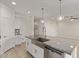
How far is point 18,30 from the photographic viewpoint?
545 centimetres

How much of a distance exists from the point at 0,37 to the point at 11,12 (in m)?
1.75

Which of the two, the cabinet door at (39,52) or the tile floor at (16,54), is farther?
the tile floor at (16,54)

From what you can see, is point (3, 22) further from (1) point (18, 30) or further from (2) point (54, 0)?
(2) point (54, 0)

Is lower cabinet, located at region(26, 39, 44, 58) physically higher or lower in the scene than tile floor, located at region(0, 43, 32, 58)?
higher

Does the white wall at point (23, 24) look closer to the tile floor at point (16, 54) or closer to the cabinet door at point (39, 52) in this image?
the tile floor at point (16, 54)

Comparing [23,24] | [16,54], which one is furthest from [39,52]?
[23,24]

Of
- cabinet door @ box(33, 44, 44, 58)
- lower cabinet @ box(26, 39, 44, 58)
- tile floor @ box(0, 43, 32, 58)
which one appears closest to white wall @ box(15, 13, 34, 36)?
tile floor @ box(0, 43, 32, 58)

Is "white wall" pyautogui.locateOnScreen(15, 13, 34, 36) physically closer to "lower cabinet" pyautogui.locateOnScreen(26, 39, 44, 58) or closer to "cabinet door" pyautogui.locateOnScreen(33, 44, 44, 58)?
"lower cabinet" pyautogui.locateOnScreen(26, 39, 44, 58)

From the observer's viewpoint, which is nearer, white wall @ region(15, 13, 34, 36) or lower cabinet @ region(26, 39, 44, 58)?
lower cabinet @ region(26, 39, 44, 58)

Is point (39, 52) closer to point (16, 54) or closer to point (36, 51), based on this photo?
point (36, 51)

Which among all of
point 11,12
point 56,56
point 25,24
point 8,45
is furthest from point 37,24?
point 56,56

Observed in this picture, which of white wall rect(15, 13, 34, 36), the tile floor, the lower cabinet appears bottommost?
the tile floor

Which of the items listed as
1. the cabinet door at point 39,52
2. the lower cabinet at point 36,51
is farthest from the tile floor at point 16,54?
the cabinet door at point 39,52

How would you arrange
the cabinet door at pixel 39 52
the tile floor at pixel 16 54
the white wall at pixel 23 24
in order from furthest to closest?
the white wall at pixel 23 24 < the tile floor at pixel 16 54 < the cabinet door at pixel 39 52
